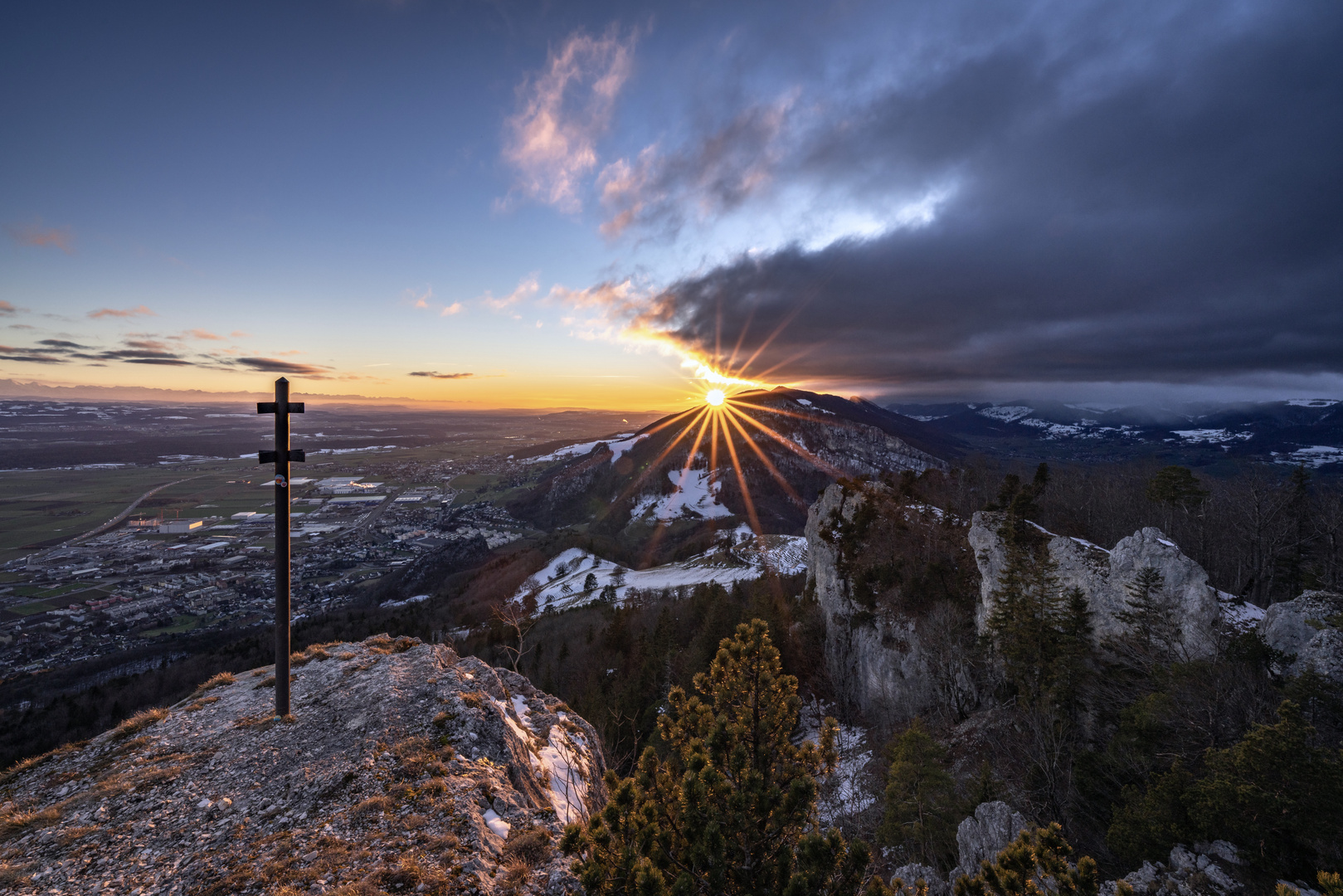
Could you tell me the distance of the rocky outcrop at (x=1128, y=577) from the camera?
22594 millimetres

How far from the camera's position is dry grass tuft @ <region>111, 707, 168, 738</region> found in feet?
40.2

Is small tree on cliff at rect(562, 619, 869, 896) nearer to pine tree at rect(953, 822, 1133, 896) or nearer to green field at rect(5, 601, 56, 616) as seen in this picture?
pine tree at rect(953, 822, 1133, 896)

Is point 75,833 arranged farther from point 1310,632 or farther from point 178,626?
point 178,626

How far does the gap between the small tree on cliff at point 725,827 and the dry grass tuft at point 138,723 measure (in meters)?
14.9

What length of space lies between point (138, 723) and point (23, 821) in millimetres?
4401

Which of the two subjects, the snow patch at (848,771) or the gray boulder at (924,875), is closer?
the gray boulder at (924,875)

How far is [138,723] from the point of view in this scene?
12516mm

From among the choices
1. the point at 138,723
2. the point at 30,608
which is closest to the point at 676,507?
the point at 30,608

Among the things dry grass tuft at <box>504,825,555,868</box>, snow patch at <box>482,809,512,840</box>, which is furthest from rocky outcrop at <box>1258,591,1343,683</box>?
snow patch at <box>482,809,512,840</box>

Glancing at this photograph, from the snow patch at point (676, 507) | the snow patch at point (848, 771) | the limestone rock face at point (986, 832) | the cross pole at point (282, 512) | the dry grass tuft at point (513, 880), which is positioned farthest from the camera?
the snow patch at point (676, 507)

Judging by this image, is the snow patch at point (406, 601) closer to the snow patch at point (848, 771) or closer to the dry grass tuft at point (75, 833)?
the snow patch at point (848, 771)

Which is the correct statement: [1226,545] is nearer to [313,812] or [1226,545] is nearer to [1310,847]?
[1310,847]

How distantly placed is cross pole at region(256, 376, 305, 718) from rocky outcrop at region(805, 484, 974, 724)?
134 feet

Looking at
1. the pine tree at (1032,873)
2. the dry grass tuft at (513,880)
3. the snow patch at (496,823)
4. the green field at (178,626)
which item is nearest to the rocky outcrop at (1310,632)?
the pine tree at (1032,873)
